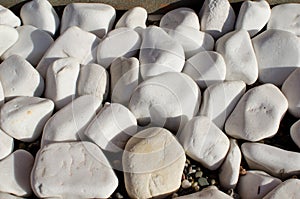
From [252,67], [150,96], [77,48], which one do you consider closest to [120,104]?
[150,96]

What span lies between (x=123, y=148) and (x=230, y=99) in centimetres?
31

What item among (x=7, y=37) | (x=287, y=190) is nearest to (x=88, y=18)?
(x=7, y=37)

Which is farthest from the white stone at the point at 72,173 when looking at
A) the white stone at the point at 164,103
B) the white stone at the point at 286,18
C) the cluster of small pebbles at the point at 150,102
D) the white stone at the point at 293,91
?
the white stone at the point at 286,18

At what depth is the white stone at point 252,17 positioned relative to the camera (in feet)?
4.81

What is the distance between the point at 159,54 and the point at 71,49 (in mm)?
246

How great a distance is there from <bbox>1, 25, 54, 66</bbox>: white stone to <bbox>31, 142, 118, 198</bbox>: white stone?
35 cm

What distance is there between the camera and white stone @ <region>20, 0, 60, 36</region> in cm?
149

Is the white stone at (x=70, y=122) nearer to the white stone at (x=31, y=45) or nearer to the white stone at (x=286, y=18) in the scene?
the white stone at (x=31, y=45)

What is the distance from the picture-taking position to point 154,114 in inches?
49.6

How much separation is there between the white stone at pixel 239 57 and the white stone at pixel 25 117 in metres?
0.48

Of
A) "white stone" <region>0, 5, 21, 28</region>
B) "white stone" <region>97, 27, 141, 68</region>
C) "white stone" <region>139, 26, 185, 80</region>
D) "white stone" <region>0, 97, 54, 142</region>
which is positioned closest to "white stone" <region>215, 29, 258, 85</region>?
"white stone" <region>139, 26, 185, 80</region>

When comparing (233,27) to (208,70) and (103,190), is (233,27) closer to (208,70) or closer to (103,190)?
(208,70)

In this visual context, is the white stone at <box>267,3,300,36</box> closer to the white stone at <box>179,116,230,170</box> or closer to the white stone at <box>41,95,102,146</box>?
the white stone at <box>179,116,230,170</box>

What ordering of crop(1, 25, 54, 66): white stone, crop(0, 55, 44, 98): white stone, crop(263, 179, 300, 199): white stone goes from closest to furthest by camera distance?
1. crop(263, 179, 300, 199): white stone
2. crop(0, 55, 44, 98): white stone
3. crop(1, 25, 54, 66): white stone
